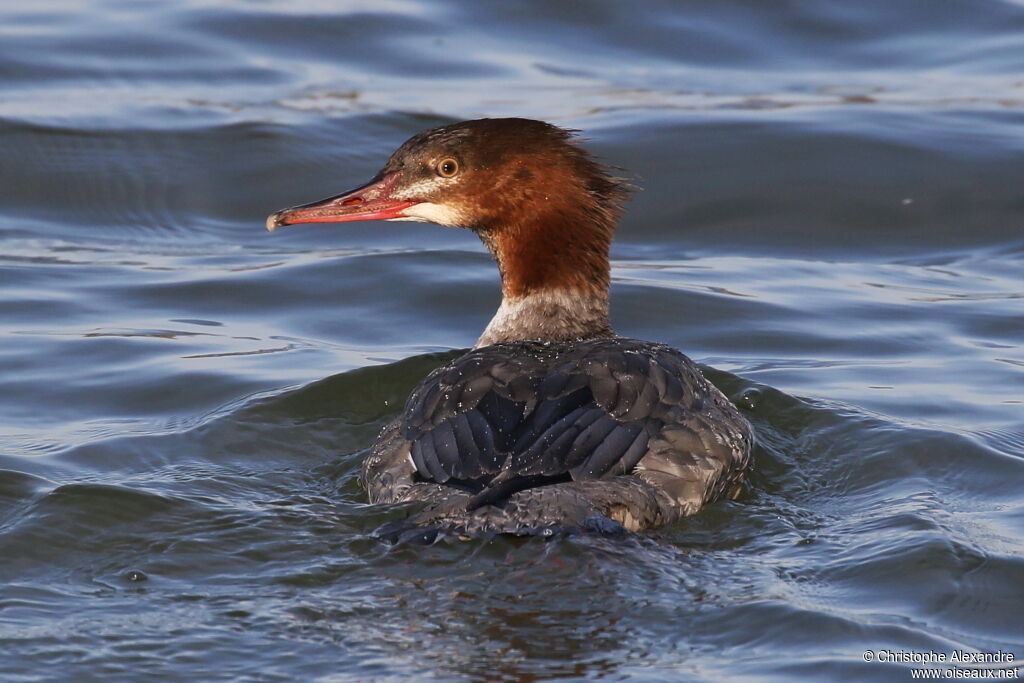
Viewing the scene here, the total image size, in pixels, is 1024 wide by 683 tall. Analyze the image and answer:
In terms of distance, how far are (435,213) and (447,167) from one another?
0.72ft

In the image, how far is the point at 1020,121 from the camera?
10.9 m

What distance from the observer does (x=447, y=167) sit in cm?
633

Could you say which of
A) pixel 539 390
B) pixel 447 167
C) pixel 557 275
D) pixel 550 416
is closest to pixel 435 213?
pixel 447 167

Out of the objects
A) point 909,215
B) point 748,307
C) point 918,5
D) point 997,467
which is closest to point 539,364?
point 997,467

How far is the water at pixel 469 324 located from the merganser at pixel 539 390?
0.55 feet

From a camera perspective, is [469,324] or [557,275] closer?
[557,275]

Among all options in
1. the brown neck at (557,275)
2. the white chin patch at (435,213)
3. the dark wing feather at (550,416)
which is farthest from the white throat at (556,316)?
the dark wing feather at (550,416)

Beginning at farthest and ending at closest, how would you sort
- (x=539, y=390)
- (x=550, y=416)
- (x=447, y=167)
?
1. (x=447, y=167)
2. (x=539, y=390)
3. (x=550, y=416)

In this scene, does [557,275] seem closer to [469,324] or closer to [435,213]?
[435,213]

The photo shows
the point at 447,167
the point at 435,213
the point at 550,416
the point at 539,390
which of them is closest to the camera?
the point at 550,416

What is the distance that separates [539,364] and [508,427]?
442 millimetres

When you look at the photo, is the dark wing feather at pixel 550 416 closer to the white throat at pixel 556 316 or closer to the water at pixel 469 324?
the water at pixel 469 324

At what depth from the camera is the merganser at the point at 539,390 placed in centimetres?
498

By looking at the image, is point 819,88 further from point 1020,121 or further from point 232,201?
point 232,201
